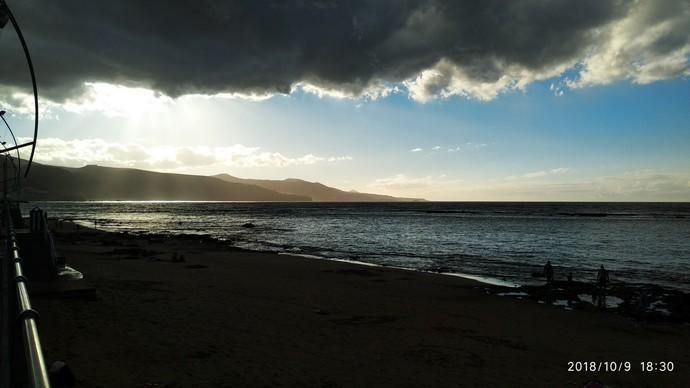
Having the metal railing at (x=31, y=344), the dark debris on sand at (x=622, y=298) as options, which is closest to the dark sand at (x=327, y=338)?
the dark debris on sand at (x=622, y=298)

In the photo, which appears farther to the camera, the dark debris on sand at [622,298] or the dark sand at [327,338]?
the dark debris on sand at [622,298]

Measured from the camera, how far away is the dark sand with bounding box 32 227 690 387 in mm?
8445

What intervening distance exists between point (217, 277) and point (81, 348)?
1267 centimetres

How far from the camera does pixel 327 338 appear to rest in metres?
11.3

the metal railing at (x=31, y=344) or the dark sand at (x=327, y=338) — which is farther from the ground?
the metal railing at (x=31, y=344)

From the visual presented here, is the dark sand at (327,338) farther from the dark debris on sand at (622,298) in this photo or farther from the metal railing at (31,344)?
the metal railing at (31,344)

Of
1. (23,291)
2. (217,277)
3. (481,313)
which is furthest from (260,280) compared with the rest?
(23,291)

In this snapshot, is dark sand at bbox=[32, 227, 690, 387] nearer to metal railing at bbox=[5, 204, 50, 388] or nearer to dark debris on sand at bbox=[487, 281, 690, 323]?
dark debris on sand at bbox=[487, 281, 690, 323]

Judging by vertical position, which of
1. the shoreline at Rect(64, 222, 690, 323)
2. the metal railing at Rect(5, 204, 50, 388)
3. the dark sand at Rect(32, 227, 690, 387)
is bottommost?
the shoreline at Rect(64, 222, 690, 323)

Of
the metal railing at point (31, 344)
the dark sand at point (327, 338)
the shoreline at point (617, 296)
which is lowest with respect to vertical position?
the shoreline at point (617, 296)

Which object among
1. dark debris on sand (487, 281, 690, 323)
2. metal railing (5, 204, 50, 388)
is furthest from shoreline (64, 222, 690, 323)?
metal railing (5, 204, 50, 388)

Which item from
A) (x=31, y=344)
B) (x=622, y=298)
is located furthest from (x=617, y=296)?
(x=31, y=344)

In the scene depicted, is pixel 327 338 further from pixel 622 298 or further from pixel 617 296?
pixel 617 296

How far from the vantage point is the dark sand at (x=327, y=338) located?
8445 millimetres
